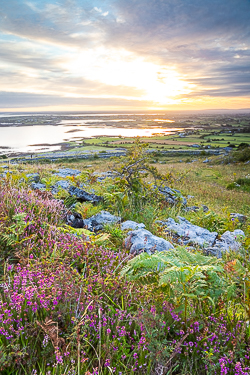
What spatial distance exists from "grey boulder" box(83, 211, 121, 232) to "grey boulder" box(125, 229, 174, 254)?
964mm

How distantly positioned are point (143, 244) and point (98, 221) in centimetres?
165

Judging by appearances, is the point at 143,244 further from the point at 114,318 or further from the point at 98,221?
the point at 114,318

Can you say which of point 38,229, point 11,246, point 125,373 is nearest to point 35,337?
point 125,373

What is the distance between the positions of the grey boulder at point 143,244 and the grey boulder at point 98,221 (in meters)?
0.96

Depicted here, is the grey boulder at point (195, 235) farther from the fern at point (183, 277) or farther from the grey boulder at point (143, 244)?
the fern at point (183, 277)

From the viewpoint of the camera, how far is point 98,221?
565 centimetres

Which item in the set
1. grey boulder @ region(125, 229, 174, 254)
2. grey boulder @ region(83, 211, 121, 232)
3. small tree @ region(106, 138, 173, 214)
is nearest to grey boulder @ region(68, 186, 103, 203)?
small tree @ region(106, 138, 173, 214)

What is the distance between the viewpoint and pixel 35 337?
2.26 metres

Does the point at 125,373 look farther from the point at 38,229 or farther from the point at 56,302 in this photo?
the point at 38,229

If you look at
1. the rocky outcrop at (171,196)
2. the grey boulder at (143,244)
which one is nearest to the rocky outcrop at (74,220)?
the grey boulder at (143,244)

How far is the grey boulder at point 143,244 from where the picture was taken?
14.0ft

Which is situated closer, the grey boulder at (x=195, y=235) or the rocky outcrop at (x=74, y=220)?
the rocky outcrop at (x=74, y=220)

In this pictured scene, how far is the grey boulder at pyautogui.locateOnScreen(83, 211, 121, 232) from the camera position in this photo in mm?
5394

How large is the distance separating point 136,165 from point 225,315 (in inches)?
261
